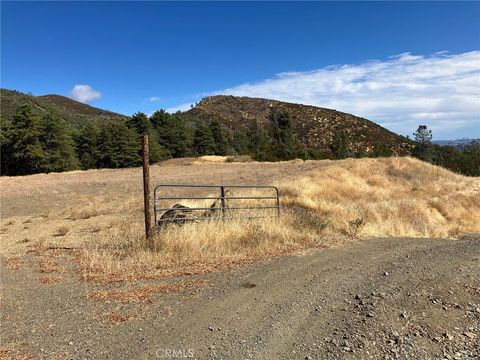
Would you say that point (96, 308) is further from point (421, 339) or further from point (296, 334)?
point (421, 339)

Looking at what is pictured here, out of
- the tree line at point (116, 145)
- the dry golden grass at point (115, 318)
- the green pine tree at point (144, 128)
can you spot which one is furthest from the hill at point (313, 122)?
the dry golden grass at point (115, 318)

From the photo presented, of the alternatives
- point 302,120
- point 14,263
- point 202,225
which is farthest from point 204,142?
point 14,263

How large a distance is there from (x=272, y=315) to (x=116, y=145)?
199 ft

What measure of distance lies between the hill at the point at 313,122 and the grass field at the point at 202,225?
227ft

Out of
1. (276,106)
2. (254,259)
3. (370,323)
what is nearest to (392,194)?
(254,259)

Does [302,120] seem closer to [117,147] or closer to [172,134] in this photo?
[172,134]

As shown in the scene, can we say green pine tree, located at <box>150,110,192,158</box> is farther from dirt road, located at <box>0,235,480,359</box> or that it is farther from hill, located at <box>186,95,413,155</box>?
dirt road, located at <box>0,235,480,359</box>

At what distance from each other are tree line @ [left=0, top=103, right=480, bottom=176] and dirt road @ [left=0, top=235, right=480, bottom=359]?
159ft

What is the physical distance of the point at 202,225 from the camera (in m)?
11.2

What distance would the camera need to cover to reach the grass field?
9.25 m

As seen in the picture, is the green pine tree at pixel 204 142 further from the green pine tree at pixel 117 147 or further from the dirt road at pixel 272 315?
the dirt road at pixel 272 315

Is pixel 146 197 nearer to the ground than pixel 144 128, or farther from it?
nearer to the ground

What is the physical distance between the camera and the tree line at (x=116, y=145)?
5622 cm

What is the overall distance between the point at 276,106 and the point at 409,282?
140 meters
